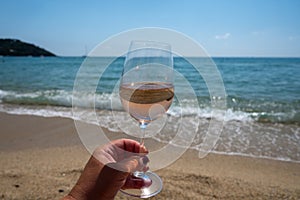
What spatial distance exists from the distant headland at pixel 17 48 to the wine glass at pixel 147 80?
91.1 m

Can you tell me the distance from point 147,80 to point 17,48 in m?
96.5

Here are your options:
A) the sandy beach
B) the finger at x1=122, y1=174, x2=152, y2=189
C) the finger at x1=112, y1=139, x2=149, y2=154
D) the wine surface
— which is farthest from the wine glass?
the sandy beach

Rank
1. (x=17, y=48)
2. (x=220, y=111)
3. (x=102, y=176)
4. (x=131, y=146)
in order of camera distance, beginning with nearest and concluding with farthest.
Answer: (x=102, y=176), (x=131, y=146), (x=220, y=111), (x=17, y=48)

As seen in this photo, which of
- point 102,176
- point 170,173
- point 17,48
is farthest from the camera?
point 17,48

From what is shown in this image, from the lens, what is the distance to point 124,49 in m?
1.50

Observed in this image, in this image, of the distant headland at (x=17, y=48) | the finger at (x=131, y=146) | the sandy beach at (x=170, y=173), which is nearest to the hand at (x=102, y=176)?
the finger at (x=131, y=146)

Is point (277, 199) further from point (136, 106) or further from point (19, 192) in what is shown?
point (19, 192)

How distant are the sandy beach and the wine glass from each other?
1.56 m

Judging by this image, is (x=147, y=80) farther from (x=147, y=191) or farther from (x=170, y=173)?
(x=170, y=173)

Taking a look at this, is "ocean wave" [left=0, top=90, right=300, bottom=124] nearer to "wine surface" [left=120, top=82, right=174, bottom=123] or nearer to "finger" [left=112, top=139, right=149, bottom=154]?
"finger" [left=112, top=139, right=149, bottom=154]

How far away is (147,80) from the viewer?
4.54 feet

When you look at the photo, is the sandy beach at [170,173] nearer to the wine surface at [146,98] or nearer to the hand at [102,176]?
the hand at [102,176]

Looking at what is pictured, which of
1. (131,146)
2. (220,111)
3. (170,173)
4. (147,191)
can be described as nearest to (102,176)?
(131,146)

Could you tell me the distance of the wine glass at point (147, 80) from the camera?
1.31 metres
